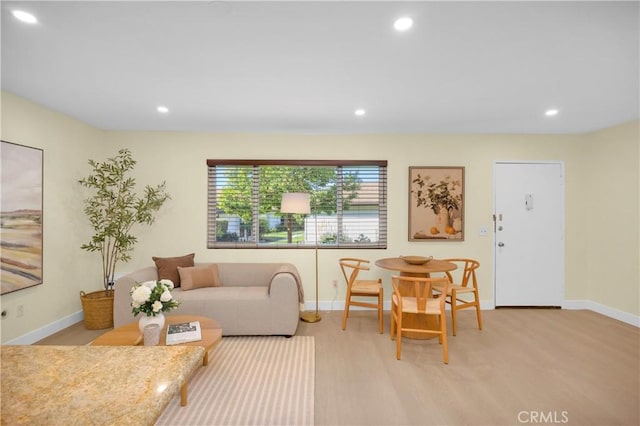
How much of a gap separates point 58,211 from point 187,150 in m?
1.67

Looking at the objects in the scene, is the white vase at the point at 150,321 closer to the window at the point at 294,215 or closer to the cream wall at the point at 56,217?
the cream wall at the point at 56,217

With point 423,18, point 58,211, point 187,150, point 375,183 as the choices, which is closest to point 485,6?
point 423,18

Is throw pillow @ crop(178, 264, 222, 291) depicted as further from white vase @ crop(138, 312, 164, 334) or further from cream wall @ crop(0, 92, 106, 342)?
cream wall @ crop(0, 92, 106, 342)

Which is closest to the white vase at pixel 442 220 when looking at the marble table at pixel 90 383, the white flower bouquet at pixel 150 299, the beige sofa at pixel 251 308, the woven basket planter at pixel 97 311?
the beige sofa at pixel 251 308

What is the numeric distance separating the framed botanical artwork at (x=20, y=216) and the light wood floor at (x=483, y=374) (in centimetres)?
81

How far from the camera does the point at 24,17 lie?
1.83 metres

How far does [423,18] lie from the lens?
1.84 meters

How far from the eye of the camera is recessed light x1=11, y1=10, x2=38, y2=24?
179 centimetres

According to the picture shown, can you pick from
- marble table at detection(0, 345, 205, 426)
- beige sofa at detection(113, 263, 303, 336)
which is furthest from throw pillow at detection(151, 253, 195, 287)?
marble table at detection(0, 345, 205, 426)

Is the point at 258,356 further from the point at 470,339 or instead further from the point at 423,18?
the point at 423,18

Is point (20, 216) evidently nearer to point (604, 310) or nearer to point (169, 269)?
point (169, 269)

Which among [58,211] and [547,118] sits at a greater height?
[547,118]

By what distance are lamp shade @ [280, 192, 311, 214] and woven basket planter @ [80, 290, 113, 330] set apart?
2413 mm

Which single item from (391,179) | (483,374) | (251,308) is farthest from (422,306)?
(391,179)
